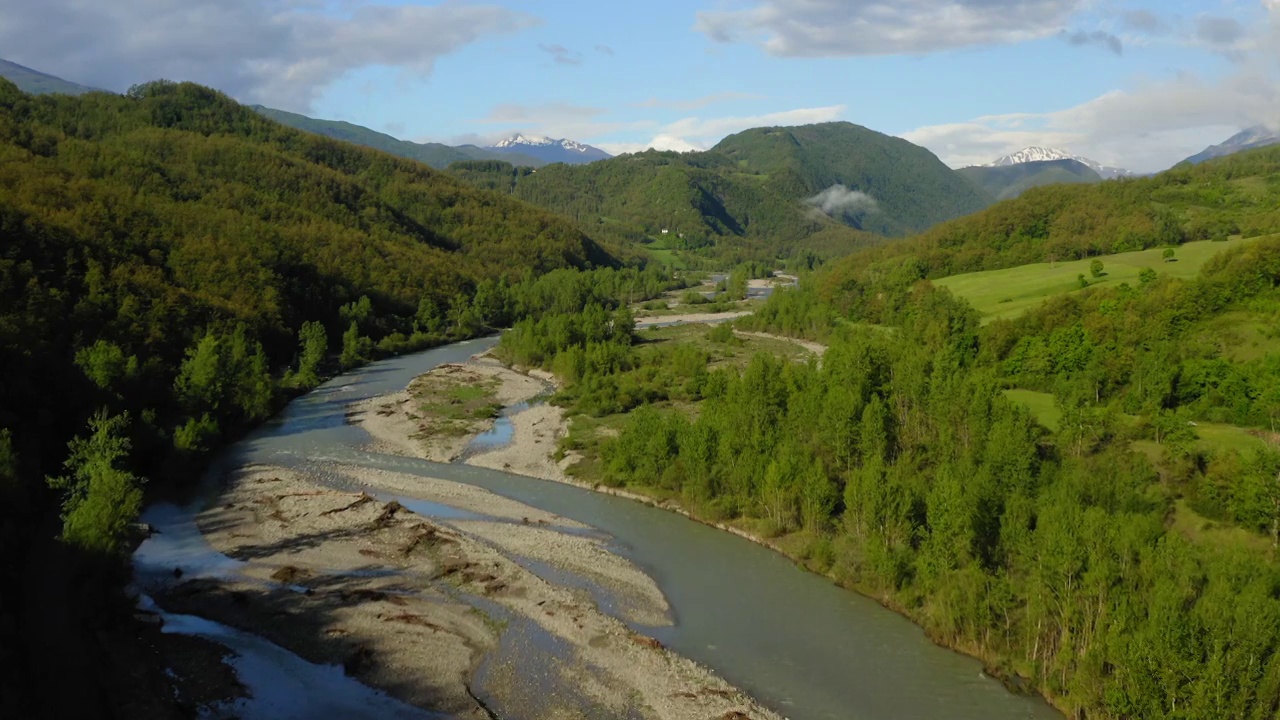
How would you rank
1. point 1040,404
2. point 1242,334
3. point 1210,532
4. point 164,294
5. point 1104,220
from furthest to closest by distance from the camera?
point 1104,220
point 164,294
point 1242,334
point 1040,404
point 1210,532

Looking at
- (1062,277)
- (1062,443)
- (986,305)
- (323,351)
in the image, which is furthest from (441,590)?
(1062,277)

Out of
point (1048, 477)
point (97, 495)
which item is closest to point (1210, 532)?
point (1048, 477)

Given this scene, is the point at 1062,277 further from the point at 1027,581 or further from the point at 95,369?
the point at 95,369

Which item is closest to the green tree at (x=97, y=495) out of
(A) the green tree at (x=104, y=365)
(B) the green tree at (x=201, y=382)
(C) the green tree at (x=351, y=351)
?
(A) the green tree at (x=104, y=365)

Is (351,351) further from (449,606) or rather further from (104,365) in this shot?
(449,606)

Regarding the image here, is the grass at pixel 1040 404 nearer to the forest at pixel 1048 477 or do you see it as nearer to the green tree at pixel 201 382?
the forest at pixel 1048 477

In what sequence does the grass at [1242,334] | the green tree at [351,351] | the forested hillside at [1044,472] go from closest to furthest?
1. the forested hillside at [1044,472]
2. the grass at [1242,334]
3. the green tree at [351,351]

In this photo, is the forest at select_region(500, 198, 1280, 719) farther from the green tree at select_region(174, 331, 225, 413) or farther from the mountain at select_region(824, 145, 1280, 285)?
the mountain at select_region(824, 145, 1280, 285)
